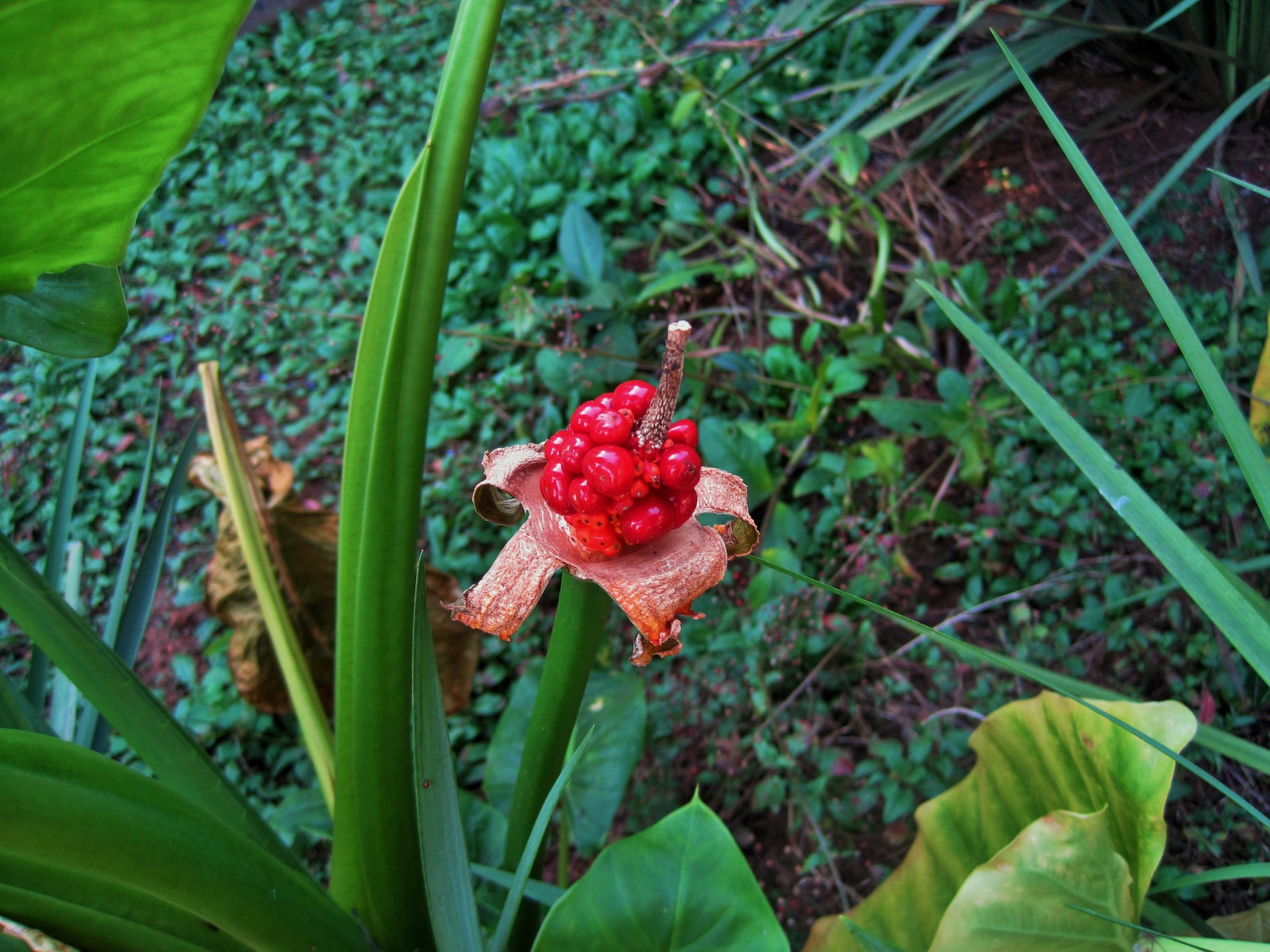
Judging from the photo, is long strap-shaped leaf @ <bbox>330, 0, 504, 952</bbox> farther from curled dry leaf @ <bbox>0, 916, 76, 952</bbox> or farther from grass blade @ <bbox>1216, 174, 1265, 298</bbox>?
grass blade @ <bbox>1216, 174, 1265, 298</bbox>

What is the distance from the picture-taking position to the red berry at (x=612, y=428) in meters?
0.57

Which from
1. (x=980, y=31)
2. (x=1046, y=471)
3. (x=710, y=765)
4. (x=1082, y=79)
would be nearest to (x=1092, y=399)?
(x=1046, y=471)

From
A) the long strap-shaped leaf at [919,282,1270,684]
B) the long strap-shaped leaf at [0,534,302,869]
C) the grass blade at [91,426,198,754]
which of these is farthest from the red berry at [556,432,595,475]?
the grass blade at [91,426,198,754]

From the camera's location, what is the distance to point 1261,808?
112 cm

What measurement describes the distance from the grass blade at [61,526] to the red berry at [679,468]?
707mm

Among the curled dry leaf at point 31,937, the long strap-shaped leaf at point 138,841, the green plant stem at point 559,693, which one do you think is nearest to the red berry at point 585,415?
the green plant stem at point 559,693

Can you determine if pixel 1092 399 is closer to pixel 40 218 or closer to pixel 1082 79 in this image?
pixel 1082 79

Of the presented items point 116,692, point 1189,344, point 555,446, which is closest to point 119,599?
point 116,692

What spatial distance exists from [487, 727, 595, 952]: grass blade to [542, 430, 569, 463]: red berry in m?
0.20

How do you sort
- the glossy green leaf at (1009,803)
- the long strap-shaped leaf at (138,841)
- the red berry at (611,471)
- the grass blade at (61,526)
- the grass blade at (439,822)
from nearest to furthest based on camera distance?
the long strap-shaped leaf at (138,841) < the red berry at (611,471) < the grass blade at (439,822) < the glossy green leaf at (1009,803) < the grass blade at (61,526)

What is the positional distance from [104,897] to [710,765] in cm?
88

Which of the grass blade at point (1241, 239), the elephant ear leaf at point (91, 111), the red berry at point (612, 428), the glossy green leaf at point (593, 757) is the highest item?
the elephant ear leaf at point (91, 111)

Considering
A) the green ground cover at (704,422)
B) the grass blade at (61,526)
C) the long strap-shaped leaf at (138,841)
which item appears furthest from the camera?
the green ground cover at (704,422)

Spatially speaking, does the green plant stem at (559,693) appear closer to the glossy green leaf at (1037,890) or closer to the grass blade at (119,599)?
the glossy green leaf at (1037,890)
